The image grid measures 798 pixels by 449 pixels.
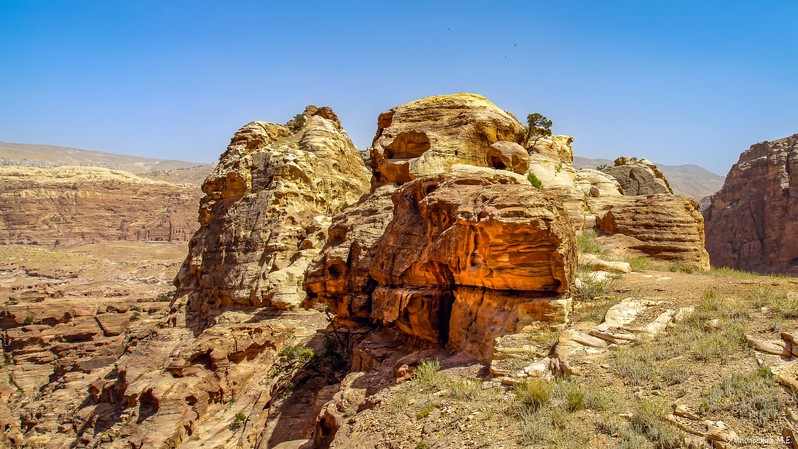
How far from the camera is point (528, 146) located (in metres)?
24.5

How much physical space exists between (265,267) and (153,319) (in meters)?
12.4

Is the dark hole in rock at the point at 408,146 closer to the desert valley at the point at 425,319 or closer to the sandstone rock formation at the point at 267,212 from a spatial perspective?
the desert valley at the point at 425,319

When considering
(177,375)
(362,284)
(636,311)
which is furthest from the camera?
(177,375)

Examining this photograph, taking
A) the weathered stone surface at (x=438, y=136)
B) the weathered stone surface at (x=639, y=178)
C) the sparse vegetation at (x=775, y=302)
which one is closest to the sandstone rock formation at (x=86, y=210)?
the weathered stone surface at (x=438, y=136)

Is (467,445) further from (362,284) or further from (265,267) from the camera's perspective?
(265,267)

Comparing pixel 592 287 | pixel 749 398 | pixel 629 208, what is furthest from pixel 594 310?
pixel 629 208

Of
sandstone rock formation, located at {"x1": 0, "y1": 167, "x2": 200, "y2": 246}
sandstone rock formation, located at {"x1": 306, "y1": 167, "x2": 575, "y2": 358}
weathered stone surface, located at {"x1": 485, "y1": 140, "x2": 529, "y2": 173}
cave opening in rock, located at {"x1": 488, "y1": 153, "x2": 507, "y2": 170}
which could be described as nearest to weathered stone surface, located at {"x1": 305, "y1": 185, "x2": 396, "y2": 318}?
sandstone rock formation, located at {"x1": 306, "y1": 167, "x2": 575, "y2": 358}

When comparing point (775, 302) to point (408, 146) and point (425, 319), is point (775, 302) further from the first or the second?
point (408, 146)

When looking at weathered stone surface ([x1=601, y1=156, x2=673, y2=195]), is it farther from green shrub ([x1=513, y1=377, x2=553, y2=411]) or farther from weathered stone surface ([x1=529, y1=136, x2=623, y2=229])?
green shrub ([x1=513, y1=377, x2=553, y2=411])

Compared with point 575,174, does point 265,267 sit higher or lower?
lower

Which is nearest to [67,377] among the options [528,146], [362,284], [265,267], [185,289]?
[185,289]

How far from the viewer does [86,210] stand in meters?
94.9

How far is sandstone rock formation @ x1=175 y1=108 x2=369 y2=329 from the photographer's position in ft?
78.6

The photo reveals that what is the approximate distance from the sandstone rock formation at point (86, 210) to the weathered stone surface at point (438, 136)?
86.2 meters
